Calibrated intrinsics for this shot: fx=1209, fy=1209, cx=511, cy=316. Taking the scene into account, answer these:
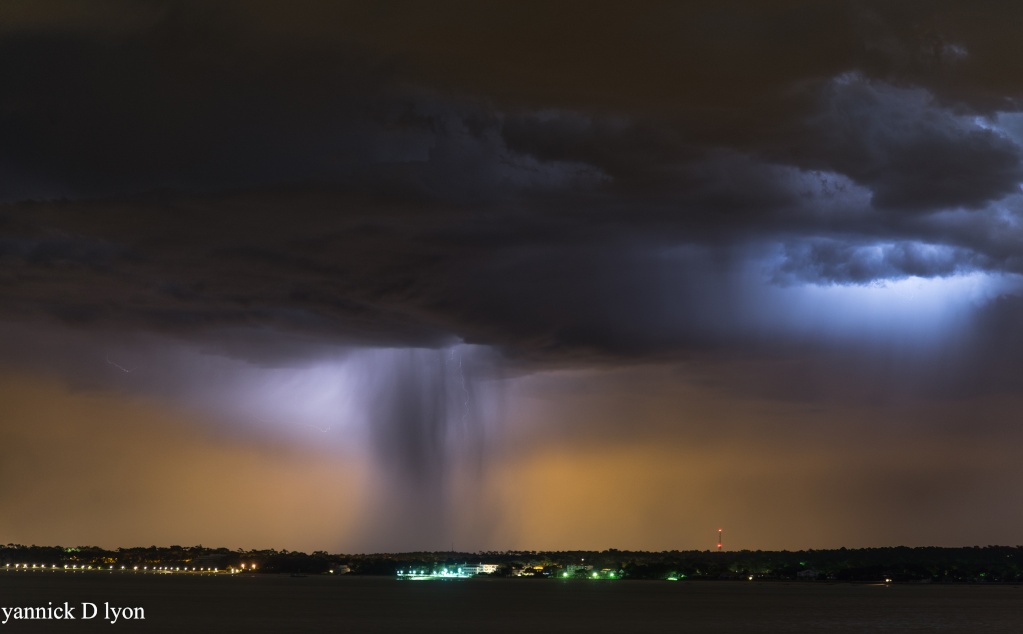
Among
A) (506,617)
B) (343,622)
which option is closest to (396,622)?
(343,622)

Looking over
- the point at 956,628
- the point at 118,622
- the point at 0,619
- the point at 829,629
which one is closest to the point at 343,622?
the point at 118,622

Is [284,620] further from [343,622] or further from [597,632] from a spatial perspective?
[597,632]

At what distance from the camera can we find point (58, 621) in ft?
528

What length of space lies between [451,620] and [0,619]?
6175 centimetres

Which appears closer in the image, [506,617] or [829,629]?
[829,629]

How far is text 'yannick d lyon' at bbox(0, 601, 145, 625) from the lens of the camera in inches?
6535

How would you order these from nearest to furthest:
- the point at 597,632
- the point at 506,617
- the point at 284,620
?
1. the point at 597,632
2. the point at 284,620
3. the point at 506,617

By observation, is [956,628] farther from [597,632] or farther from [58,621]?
[58,621]

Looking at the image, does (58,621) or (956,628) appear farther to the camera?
(956,628)

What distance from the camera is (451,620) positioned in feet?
586

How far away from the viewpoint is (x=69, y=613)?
17350cm

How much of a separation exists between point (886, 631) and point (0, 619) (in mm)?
119946

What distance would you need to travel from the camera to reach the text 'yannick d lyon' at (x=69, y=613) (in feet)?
545

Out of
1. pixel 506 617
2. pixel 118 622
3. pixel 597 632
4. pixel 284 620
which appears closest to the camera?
pixel 597 632
